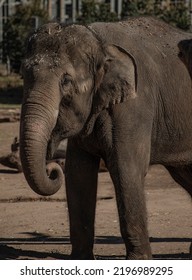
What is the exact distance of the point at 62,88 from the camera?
916 centimetres

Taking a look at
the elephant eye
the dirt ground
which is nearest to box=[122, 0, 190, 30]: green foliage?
the dirt ground

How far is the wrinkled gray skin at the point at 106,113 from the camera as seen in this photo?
905 cm

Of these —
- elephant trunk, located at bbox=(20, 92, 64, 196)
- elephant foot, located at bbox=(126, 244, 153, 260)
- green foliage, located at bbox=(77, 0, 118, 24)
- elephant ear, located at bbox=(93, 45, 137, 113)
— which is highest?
elephant ear, located at bbox=(93, 45, 137, 113)

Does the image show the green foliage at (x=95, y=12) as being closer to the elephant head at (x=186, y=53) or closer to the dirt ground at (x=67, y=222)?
the dirt ground at (x=67, y=222)

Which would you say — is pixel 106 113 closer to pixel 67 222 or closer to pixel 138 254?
pixel 138 254

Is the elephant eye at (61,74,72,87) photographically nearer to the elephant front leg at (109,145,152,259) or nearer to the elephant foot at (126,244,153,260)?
the elephant front leg at (109,145,152,259)

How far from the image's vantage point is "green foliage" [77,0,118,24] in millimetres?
28844

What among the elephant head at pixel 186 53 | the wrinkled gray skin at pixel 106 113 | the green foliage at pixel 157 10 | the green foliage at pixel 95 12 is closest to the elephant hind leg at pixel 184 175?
the wrinkled gray skin at pixel 106 113

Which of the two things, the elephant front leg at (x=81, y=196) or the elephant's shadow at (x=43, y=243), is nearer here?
the elephant front leg at (x=81, y=196)

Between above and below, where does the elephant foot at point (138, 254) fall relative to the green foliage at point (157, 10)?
above

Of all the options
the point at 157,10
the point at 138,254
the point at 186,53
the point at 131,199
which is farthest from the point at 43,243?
the point at 157,10

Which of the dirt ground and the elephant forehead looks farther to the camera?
the dirt ground

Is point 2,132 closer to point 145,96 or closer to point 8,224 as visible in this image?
point 8,224
